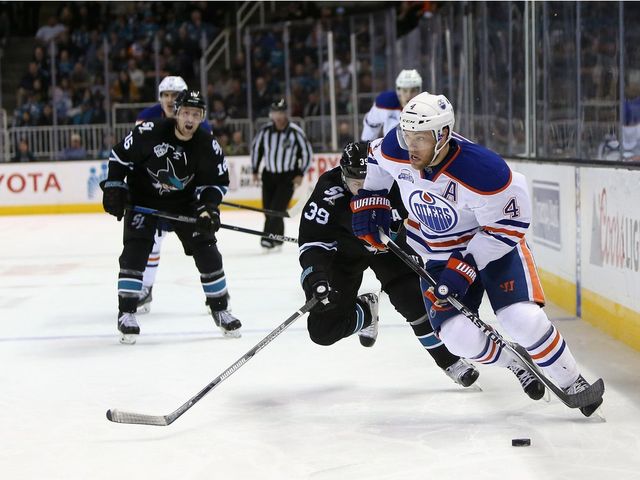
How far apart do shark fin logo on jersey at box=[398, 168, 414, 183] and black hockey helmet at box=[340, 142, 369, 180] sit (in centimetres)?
35

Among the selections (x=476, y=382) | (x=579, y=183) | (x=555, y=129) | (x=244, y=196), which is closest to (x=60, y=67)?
(x=244, y=196)

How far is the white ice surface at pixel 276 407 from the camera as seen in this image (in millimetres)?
2875

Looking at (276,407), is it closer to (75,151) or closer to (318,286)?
(318,286)

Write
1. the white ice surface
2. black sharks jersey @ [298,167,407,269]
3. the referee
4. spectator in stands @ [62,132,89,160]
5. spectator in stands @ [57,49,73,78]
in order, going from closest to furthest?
the white ice surface, black sharks jersey @ [298,167,407,269], the referee, spectator in stands @ [62,132,89,160], spectator in stands @ [57,49,73,78]

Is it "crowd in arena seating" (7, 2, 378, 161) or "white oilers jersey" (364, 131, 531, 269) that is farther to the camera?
"crowd in arena seating" (7, 2, 378, 161)

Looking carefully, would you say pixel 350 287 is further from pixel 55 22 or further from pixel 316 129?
pixel 55 22

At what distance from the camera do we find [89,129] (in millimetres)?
12609

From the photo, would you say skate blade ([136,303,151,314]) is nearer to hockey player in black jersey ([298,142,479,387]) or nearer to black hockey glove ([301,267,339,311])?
hockey player in black jersey ([298,142,479,387])

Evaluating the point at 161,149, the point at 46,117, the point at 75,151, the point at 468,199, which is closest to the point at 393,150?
the point at 468,199

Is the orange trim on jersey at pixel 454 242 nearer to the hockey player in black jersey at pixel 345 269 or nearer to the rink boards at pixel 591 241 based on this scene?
the hockey player in black jersey at pixel 345 269

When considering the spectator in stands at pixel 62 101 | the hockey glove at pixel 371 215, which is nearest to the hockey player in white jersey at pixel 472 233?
the hockey glove at pixel 371 215

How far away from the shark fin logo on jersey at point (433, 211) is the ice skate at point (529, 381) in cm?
47

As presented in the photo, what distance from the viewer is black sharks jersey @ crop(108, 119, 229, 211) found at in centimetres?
469

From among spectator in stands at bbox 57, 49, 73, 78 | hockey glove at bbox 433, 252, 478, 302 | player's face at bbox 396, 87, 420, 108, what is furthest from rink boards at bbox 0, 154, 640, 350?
spectator in stands at bbox 57, 49, 73, 78
